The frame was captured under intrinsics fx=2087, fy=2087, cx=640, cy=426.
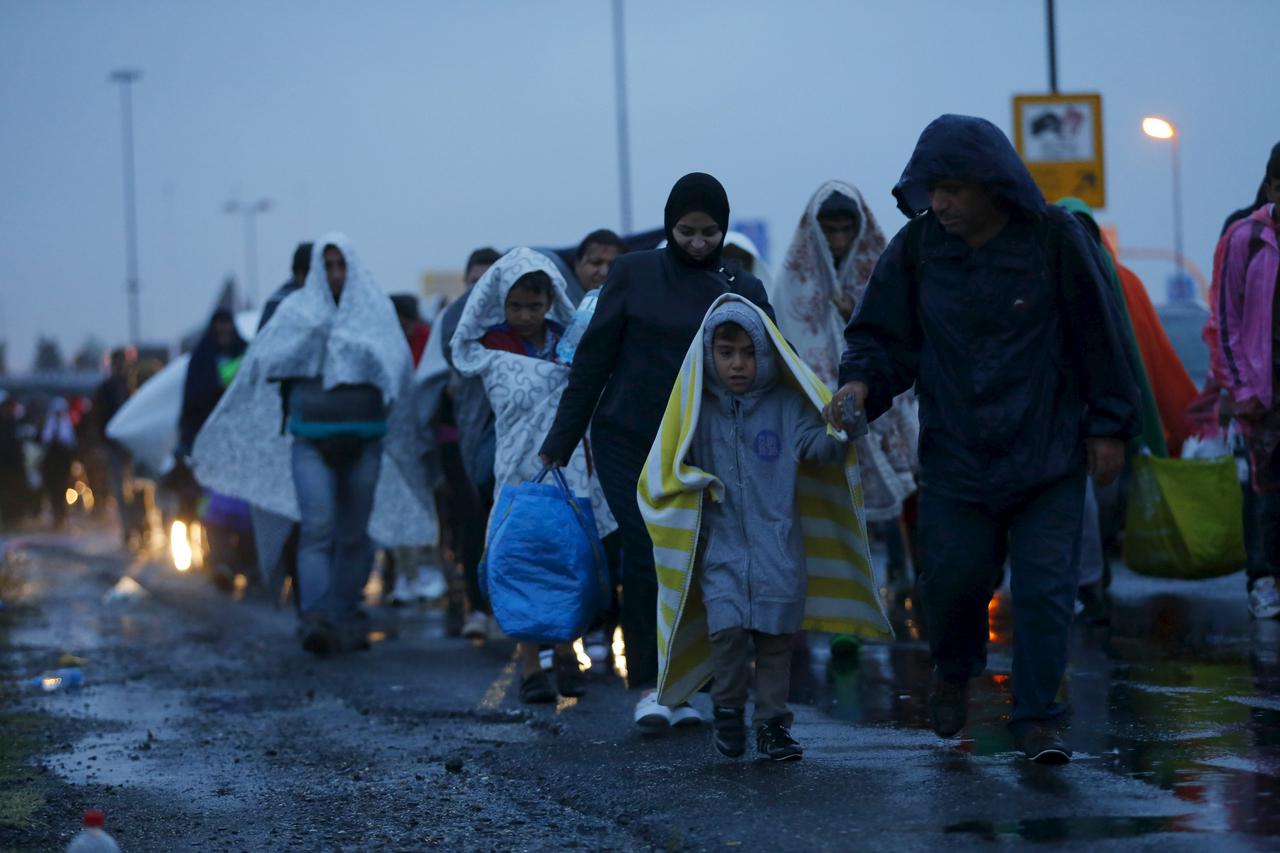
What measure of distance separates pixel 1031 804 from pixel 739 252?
220 inches

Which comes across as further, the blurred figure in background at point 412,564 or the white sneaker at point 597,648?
the blurred figure in background at point 412,564

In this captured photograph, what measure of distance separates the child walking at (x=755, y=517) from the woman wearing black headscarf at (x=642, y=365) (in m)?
0.69

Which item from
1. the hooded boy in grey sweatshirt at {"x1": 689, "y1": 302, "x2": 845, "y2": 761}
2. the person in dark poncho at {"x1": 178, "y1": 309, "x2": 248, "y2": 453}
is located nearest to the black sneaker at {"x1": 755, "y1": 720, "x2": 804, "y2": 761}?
the hooded boy in grey sweatshirt at {"x1": 689, "y1": 302, "x2": 845, "y2": 761}

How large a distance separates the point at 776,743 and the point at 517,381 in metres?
2.69

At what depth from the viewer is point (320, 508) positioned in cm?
1078

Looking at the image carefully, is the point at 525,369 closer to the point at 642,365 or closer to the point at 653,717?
the point at 642,365

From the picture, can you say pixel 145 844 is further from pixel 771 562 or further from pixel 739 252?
pixel 739 252

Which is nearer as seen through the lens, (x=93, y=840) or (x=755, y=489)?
(x=93, y=840)

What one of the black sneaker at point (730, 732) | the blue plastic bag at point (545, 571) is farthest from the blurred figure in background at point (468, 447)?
the black sneaker at point (730, 732)

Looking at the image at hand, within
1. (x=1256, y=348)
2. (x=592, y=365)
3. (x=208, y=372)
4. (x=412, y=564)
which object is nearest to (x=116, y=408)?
(x=208, y=372)

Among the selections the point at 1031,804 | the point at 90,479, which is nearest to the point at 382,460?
the point at 1031,804

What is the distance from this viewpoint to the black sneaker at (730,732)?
644 centimetres

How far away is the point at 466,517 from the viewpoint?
1107 centimetres

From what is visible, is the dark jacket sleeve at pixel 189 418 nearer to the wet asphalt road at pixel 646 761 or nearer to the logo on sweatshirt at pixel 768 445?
the wet asphalt road at pixel 646 761
